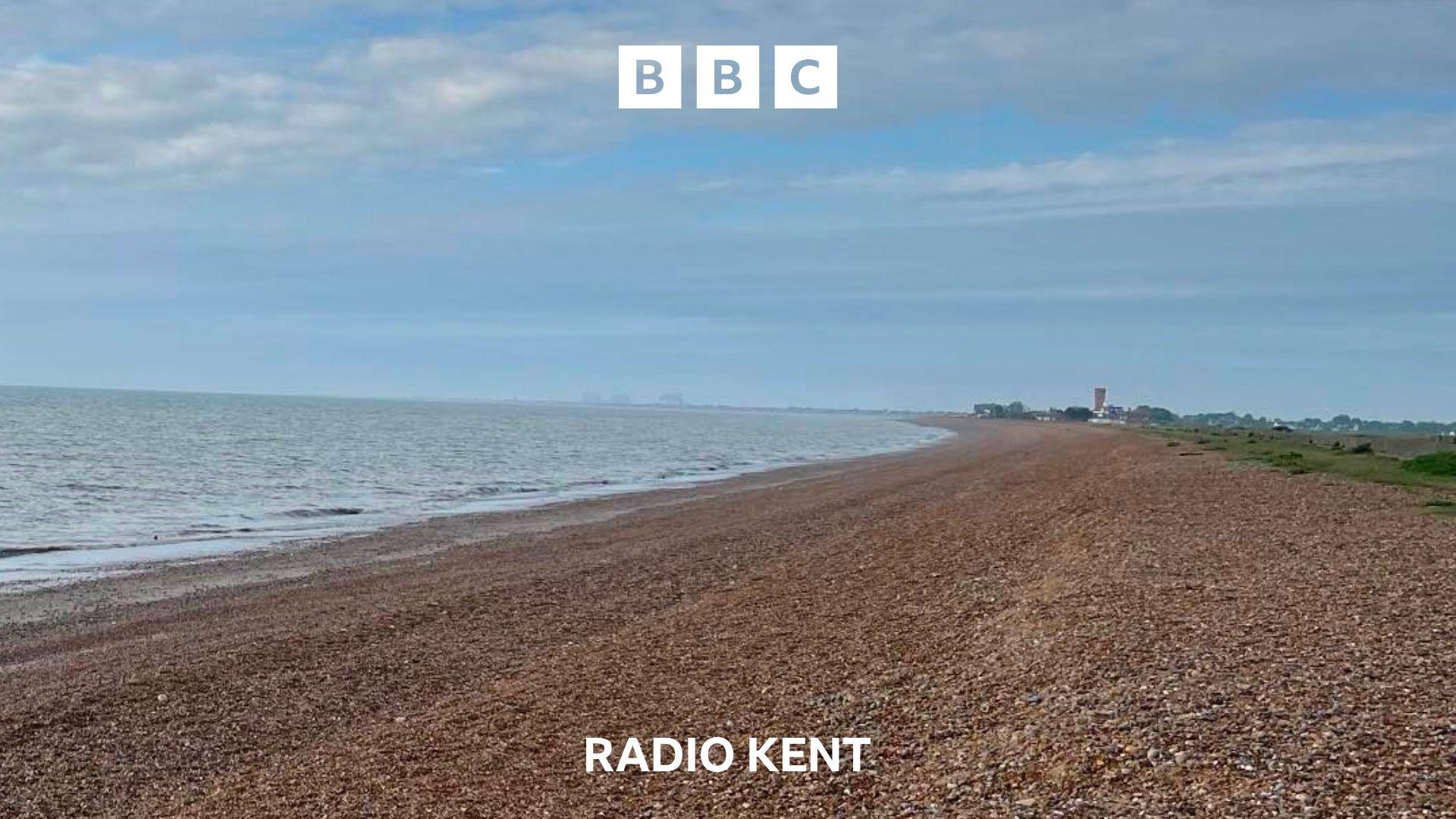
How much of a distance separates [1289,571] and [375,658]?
880cm

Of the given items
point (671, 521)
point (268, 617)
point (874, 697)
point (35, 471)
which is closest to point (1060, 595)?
point (874, 697)

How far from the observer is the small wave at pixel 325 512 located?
32.3m

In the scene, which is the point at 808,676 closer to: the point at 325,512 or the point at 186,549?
the point at 186,549

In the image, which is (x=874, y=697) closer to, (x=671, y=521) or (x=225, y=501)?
(x=671, y=521)

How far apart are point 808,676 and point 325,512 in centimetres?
2466

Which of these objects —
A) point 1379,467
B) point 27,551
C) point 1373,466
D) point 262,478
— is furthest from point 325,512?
point 1373,466

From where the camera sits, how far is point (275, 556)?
23.3 metres

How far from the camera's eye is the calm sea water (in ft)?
88.9

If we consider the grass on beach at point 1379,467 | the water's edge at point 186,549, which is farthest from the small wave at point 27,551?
the grass on beach at point 1379,467

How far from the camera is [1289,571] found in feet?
42.1

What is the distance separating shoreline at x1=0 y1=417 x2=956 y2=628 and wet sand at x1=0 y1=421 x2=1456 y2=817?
0.20 meters

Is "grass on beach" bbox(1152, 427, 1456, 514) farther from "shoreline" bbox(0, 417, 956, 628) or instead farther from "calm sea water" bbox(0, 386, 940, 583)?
"calm sea water" bbox(0, 386, 940, 583)

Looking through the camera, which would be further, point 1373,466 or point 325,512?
point 325,512

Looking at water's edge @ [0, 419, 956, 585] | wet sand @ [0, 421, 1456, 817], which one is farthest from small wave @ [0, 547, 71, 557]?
wet sand @ [0, 421, 1456, 817]
